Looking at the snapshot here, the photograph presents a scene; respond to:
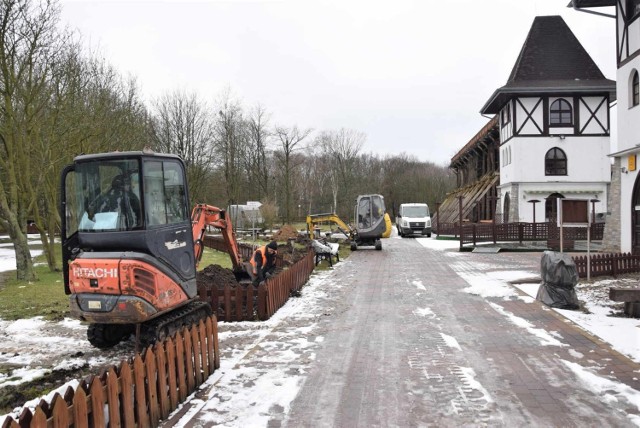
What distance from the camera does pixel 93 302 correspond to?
7086mm

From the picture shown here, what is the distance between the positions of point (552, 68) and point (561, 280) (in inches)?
1176

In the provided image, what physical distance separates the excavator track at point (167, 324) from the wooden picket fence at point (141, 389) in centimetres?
93

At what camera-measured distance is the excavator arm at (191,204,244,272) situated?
9969 millimetres

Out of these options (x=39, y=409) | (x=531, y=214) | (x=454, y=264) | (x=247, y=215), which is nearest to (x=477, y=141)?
(x=531, y=214)

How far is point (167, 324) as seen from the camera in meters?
7.79

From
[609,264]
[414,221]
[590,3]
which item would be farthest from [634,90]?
[414,221]

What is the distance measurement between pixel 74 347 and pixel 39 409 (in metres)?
5.46

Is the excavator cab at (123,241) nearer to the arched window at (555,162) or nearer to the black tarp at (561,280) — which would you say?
the black tarp at (561,280)

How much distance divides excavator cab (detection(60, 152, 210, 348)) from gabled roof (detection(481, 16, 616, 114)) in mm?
31714

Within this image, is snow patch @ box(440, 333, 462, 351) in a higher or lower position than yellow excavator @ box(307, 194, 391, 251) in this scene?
lower

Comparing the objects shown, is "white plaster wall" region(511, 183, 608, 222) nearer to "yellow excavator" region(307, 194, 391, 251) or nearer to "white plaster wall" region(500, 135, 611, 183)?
"white plaster wall" region(500, 135, 611, 183)

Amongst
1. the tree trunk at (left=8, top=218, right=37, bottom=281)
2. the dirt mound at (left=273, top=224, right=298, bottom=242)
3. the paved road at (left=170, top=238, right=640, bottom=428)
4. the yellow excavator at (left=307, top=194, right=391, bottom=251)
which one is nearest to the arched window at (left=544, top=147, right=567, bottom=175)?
the yellow excavator at (left=307, top=194, right=391, bottom=251)

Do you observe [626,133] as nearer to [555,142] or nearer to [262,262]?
[262,262]

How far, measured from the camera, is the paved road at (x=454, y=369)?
17.7 ft
